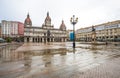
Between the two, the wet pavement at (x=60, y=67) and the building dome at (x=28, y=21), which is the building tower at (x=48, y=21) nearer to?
the building dome at (x=28, y=21)

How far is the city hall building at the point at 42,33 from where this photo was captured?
91.1 meters

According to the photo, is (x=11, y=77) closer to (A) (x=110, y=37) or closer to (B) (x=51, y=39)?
(A) (x=110, y=37)

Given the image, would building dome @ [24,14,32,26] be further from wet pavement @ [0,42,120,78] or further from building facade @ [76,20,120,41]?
Result: wet pavement @ [0,42,120,78]

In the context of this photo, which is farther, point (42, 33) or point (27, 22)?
Result: point (42, 33)

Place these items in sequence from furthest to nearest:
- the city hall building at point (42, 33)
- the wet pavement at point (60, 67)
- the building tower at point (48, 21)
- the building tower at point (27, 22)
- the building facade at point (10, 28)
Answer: the building facade at point (10, 28)
the building tower at point (48, 21)
the building tower at point (27, 22)
the city hall building at point (42, 33)
the wet pavement at point (60, 67)

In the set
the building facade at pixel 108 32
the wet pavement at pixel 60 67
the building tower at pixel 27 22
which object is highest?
the building tower at pixel 27 22

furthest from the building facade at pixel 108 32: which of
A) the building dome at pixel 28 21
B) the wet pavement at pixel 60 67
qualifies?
the wet pavement at pixel 60 67

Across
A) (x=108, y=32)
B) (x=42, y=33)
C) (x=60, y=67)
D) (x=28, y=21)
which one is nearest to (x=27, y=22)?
(x=28, y=21)

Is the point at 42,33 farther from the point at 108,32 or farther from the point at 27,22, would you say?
the point at 108,32

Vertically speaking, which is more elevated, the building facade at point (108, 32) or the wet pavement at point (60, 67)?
the building facade at point (108, 32)

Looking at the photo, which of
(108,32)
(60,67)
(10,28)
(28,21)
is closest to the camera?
(60,67)

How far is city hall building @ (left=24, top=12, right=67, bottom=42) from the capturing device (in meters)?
91.1

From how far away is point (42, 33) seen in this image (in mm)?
98312

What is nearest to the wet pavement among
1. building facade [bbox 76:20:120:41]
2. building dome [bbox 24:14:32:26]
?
building facade [bbox 76:20:120:41]
